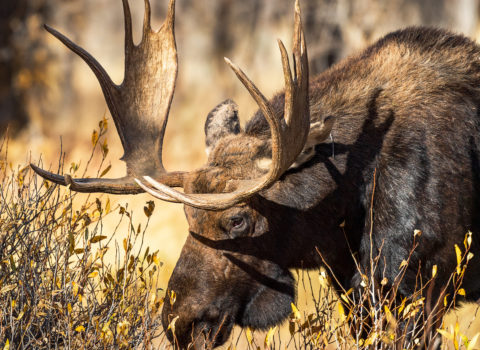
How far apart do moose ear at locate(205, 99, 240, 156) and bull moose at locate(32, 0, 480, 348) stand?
0.74 ft

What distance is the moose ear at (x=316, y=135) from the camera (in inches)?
162

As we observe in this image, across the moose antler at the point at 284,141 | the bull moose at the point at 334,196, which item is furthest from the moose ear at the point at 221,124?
the moose antler at the point at 284,141

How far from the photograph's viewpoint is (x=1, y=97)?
1106 centimetres

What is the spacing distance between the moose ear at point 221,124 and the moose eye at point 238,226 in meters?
0.66

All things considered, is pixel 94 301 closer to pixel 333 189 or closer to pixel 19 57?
pixel 333 189

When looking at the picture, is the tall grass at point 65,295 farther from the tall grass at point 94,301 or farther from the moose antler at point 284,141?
the moose antler at point 284,141

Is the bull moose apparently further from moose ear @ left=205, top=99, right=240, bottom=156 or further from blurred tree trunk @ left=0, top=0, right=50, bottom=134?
blurred tree trunk @ left=0, top=0, right=50, bottom=134

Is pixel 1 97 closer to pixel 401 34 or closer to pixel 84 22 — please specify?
pixel 84 22

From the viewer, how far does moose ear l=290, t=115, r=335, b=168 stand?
4.12 m

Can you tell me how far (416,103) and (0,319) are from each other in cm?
250

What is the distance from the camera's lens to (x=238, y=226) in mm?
4188

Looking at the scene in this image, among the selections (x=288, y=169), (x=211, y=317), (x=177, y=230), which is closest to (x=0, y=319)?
(x=211, y=317)

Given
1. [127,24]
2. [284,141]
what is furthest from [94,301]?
[127,24]

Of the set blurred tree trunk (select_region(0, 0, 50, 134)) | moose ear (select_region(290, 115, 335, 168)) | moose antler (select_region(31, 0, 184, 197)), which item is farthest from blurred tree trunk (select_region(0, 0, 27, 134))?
moose ear (select_region(290, 115, 335, 168))
